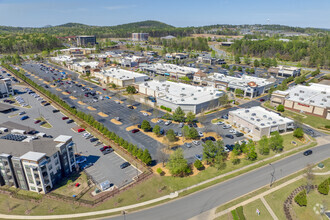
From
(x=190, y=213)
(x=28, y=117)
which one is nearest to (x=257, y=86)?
(x=190, y=213)

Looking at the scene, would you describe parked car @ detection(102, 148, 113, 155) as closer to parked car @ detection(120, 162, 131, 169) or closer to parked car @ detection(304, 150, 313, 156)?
parked car @ detection(120, 162, 131, 169)

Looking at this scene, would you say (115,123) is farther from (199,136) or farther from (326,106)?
(326,106)

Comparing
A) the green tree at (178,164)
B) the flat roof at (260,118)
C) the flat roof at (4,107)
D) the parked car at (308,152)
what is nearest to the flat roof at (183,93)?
the flat roof at (260,118)

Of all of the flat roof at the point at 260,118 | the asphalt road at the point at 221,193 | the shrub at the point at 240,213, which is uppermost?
the flat roof at the point at 260,118

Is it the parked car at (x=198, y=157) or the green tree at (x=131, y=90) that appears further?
the green tree at (x=131, y=90)

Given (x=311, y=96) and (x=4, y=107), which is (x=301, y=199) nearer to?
(x=311, y=96)

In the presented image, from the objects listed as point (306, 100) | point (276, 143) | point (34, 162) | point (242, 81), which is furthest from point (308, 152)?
point (34, 162)

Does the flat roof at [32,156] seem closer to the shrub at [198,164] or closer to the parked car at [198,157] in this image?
the shrub at [198,164]
